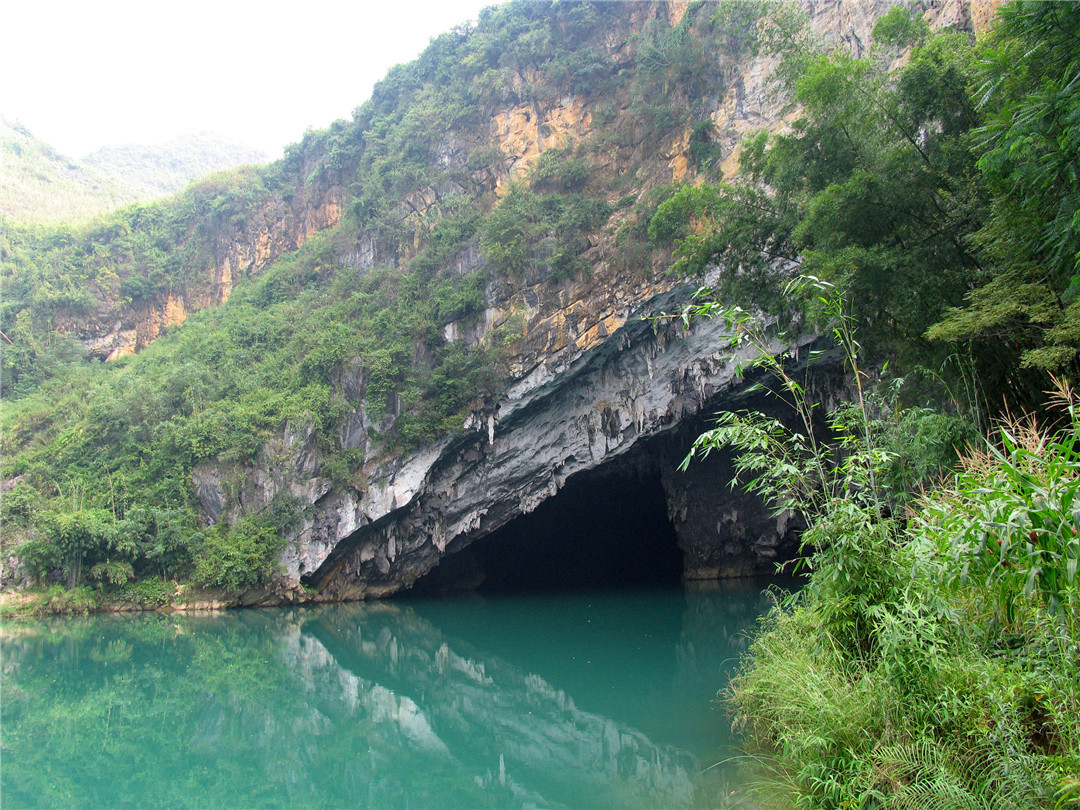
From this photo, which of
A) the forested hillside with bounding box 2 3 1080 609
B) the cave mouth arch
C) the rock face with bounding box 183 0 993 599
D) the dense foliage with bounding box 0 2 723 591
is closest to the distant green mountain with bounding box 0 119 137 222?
the forested hillside with bounding box 2 3 1080 609

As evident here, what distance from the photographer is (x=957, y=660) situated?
344 cm

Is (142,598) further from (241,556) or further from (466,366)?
(466,366)

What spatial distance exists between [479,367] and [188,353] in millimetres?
13369

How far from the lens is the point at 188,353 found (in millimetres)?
24109

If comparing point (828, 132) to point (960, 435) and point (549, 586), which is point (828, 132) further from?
point (549, 586)

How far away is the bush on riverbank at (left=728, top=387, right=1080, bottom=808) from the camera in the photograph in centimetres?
256

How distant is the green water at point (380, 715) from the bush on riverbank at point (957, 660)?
119 centimetres

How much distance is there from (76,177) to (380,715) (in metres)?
46.7

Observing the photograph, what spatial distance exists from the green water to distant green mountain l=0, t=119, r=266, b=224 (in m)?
30.1

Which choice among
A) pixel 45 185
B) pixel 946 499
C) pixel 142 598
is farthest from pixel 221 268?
pixel 946 499

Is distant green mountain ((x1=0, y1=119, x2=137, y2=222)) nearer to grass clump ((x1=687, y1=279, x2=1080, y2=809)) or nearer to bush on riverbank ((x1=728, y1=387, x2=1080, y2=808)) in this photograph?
grass clump ((x1=687, y1=279, x2=1080, y2=809))

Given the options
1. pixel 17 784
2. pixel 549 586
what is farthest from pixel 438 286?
pixel 17 784

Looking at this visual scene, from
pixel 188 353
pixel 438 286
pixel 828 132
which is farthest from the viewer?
pixel 188 353

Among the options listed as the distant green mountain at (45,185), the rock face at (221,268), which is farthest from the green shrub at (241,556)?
the distant green mountain at (45,185)
